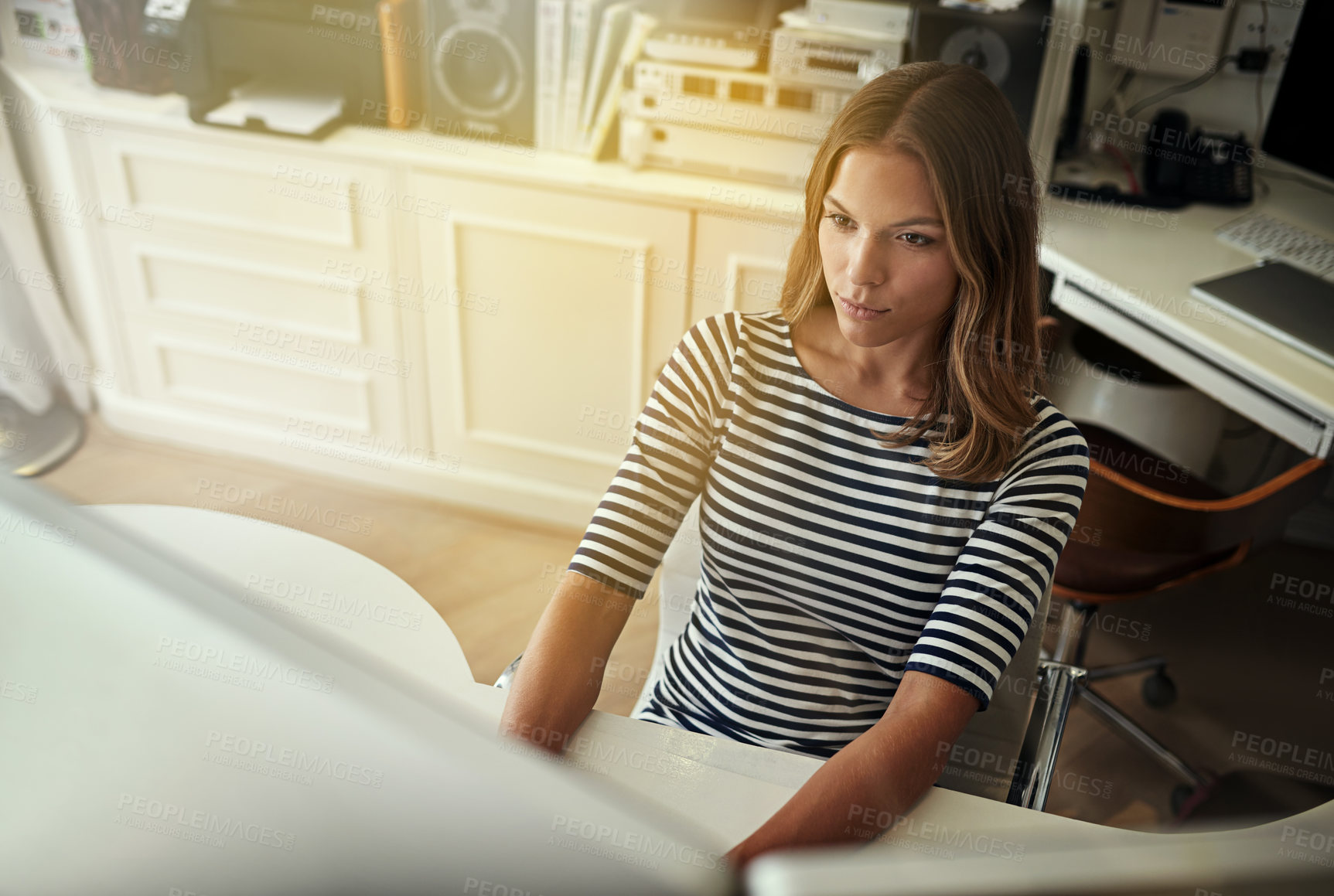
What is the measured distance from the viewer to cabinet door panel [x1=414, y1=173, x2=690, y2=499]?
7.27ft

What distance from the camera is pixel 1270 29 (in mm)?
2307

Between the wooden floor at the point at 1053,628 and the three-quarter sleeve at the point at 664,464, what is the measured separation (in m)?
0.99

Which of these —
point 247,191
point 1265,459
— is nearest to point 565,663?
point 247,191

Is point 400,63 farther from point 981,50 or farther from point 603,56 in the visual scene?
point 981,50

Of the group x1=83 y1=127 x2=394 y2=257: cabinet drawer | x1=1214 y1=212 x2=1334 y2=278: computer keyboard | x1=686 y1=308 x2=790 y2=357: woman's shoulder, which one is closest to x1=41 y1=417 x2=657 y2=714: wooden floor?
x1=83 y1=127 x2=394 y2=257: cabinet drawer

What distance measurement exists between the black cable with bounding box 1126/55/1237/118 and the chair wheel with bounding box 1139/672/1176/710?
1.29 metres

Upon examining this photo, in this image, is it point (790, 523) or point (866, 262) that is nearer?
point (866, 262)

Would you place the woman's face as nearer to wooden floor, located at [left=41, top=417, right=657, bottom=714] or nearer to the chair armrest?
the chair armrest

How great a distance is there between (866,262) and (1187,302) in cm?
114

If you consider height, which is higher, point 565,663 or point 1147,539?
point 565,663

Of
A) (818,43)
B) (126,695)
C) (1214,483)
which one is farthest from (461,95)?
(126,695)

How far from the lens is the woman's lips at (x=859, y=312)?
1028 mm

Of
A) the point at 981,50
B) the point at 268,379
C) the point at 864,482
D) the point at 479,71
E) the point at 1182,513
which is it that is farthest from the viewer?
the point at 268,379

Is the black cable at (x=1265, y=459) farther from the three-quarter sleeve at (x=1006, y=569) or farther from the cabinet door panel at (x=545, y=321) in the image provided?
the three-quarter sleeve at (x=1006, y=569)
